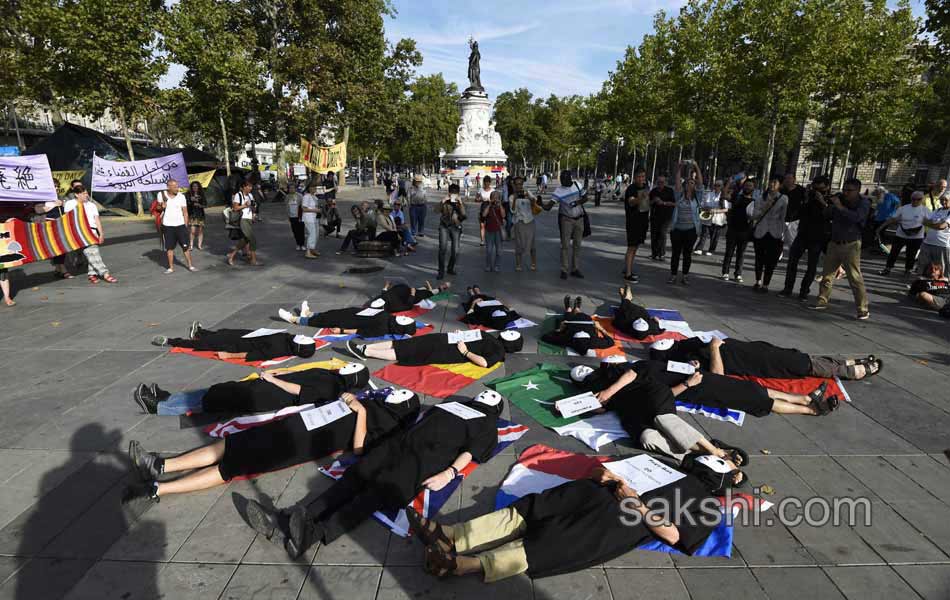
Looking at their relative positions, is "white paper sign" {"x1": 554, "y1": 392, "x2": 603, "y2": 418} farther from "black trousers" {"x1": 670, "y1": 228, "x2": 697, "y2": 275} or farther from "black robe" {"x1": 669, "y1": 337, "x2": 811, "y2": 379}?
"black trousers" {"x1": 670, "y1": 228, "x2": 697, "y2": 275}

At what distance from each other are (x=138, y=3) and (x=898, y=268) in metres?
24.9

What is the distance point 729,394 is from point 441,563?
3.24 metres

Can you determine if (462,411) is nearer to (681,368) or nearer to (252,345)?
(681,368)

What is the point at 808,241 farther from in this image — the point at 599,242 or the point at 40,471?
the point at 40,471

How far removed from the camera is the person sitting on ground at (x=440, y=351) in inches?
227

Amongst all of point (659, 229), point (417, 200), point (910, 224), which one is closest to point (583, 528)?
point (659, 229)

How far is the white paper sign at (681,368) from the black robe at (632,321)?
1871 millimetres

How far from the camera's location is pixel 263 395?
4383mm

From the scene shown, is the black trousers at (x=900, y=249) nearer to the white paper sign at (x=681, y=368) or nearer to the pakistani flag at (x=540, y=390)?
the white paper sign at (x=681, y=368)

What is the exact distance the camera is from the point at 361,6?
28.3m

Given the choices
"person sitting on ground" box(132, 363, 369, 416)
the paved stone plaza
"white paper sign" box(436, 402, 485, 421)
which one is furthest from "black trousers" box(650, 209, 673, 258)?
"person sitting on ground" box(132, 363, 369, 416)

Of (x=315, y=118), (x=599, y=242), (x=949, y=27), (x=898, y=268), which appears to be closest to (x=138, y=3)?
(x=315, y=118)

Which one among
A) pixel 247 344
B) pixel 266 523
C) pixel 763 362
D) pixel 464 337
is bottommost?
A: pixel 266 523

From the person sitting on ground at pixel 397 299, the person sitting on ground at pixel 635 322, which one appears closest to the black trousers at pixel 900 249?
the person sitting on ground at pixel 635 322
